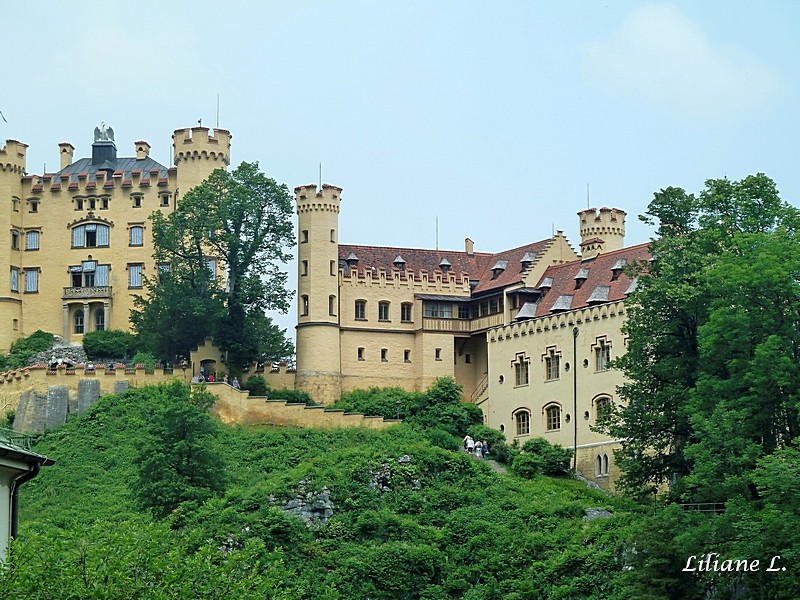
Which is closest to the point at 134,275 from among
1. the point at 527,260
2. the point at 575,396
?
the point at 527,260

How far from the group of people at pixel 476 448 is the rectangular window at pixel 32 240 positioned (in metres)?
28.4

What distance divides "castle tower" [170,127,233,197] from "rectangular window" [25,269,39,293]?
343 inches

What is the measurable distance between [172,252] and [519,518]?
91.4 ft

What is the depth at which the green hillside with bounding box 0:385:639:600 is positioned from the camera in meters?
62.1

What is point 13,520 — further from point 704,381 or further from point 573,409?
point 573,409

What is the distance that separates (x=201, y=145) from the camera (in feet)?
311

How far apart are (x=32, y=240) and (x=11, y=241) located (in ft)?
3.89

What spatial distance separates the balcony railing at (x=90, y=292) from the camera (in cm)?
9475

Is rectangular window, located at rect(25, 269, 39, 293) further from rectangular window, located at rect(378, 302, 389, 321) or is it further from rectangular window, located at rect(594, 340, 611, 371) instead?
rectangular window, located at rect(594, 340, 611, 371)

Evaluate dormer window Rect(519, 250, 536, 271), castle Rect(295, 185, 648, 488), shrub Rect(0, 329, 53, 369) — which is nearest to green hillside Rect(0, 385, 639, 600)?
castle Rect(295, 185, 648, 488)

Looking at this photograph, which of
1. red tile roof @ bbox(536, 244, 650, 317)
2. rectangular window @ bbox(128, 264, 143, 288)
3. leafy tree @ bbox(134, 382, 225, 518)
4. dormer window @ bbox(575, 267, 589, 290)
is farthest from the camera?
rectangular window @ bbox(128, 264, 143, 288)

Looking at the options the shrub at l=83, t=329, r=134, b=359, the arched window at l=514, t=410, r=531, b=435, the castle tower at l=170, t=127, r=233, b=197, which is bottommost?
the arched window at l=514, t=410, r=531, b=435

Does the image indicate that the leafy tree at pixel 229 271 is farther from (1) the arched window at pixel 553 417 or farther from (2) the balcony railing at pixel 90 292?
(1) the arched window at pixel 553 417

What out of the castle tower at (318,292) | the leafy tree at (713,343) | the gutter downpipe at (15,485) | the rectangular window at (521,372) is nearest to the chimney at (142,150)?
the castle tower at (318,292)
